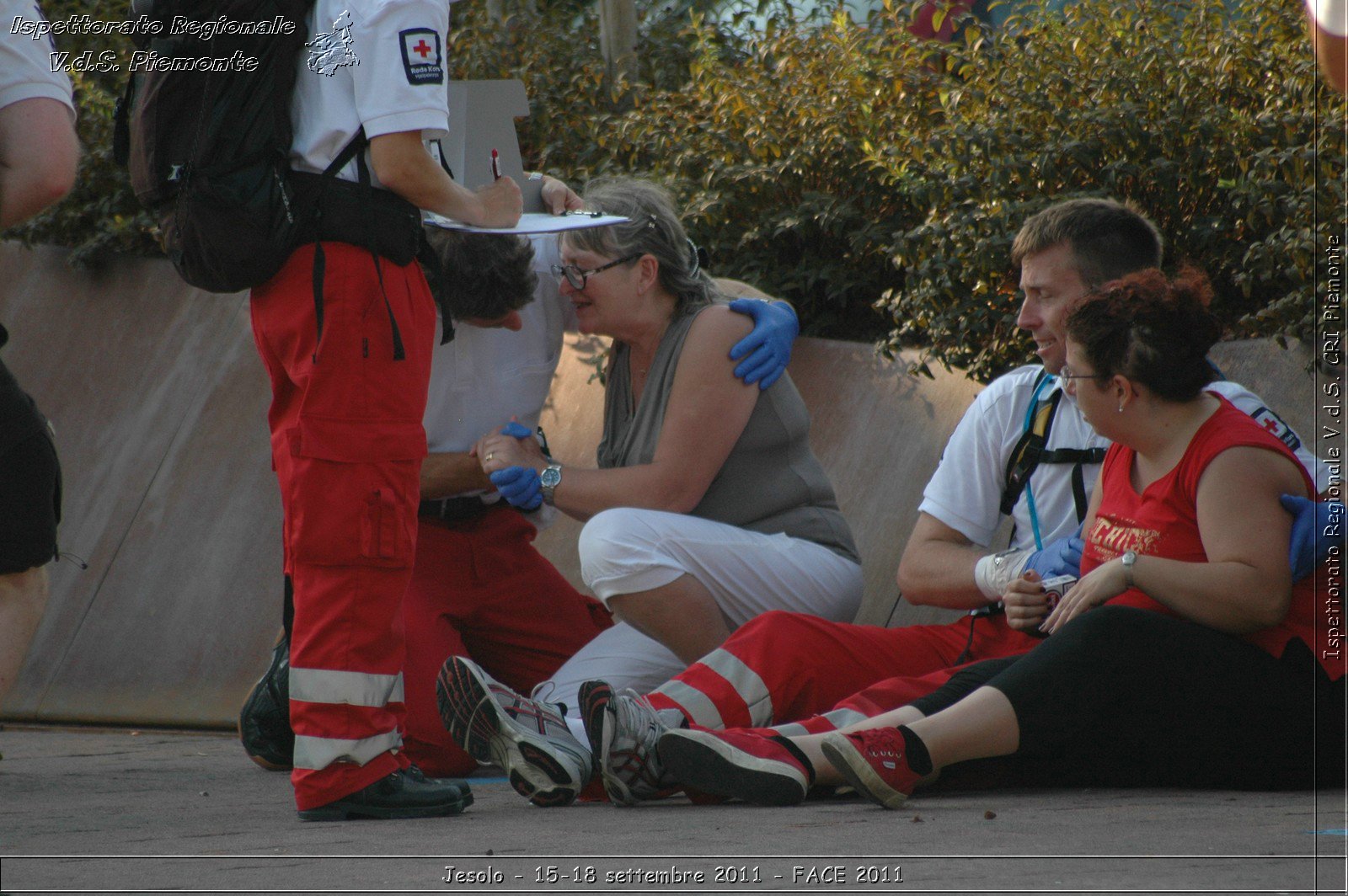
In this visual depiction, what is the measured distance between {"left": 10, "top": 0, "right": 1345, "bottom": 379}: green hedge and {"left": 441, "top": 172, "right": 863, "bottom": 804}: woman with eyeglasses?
1.00 meters

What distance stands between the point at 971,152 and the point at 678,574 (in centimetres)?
194

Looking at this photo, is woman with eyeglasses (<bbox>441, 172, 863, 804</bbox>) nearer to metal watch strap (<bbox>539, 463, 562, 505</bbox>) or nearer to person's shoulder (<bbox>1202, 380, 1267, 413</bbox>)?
metal watch strap (<bbox>539, 463, 562, 505</bbox>)

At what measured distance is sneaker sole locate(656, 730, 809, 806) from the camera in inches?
119

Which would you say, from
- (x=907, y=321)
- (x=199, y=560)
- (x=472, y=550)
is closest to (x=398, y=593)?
(x=472, y=550)

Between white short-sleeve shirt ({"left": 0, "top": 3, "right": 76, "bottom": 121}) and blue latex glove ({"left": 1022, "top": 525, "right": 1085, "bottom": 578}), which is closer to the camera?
white short-sleeve shirt ({"left": 0, "top": 3, "right": 76, "bottom": 121})

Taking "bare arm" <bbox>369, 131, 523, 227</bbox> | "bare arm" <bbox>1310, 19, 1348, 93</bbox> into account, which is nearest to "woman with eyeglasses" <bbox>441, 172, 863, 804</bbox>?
"bare arm" <bbox>369, 131, 523, 227</bbox>

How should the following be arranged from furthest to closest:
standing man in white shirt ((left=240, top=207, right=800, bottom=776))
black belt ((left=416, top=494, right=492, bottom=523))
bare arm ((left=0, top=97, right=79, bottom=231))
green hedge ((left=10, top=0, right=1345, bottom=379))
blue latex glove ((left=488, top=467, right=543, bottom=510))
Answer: green hedge ((left=10, top=0, right=1345, bottom=379)) < black belt ((left=416, top=494, right=492, bottom=523)) < standing man in white shirt ((left=240, top=207, right=800, bottom=776)) < blue latex glove ((left=488, top=467, right=543, bottom=510)) < bare arm ((left=0, top=97, right=79, bottom=231))

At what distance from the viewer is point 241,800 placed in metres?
3.62

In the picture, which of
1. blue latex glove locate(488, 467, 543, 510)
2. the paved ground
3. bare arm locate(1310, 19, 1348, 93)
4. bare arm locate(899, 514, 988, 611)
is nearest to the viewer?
bare arm locate(1310, 19, 1348, 93)

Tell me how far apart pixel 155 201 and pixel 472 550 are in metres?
1.45

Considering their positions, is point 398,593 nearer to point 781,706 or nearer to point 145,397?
point 781,706

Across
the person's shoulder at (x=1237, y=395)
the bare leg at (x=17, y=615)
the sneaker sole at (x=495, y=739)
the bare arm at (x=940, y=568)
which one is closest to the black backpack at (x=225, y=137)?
the bare leg at (x=17, y=615)

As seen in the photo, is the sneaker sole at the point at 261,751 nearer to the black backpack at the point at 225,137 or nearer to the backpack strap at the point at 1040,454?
the black backpack at the point at 225,137

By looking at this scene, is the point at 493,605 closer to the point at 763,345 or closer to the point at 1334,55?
the point at 763,345
